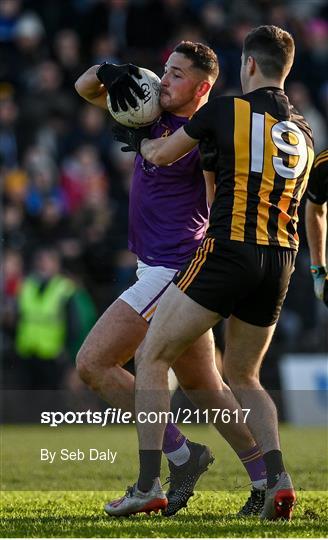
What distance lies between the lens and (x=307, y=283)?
13445 millimetres

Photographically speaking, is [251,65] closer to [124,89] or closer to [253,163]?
[253,163]

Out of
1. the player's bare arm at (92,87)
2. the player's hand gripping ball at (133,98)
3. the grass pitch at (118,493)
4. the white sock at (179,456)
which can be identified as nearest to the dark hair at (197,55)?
the player's hand gripping ball at (133,98)

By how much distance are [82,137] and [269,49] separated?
983cm

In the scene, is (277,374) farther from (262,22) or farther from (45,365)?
(262,22)

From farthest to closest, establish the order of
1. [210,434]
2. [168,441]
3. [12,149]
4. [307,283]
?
[12,149]
[307,283]
[210,434]
[168,441]

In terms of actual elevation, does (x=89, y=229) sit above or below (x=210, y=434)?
above

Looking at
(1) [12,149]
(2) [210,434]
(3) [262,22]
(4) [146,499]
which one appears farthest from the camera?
(3) [262,22]

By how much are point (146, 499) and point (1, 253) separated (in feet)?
26.8

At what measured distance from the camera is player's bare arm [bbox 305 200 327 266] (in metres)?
7.22

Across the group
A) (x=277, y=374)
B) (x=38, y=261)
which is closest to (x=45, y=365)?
(x=38, y=261)

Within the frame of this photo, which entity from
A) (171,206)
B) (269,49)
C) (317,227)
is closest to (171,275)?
(171,206)

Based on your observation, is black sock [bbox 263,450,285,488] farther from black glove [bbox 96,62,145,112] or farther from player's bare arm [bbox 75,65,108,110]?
player's bare arm [bbox 75,65,108,110]

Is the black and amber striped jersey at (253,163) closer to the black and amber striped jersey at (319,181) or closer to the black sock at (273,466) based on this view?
the black and amber striped jersey at (319,181)

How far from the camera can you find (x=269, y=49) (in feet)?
20.0
